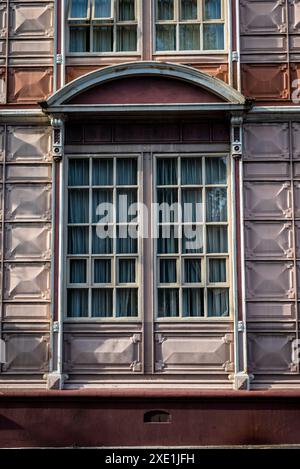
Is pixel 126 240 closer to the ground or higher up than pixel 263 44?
closer to the ground

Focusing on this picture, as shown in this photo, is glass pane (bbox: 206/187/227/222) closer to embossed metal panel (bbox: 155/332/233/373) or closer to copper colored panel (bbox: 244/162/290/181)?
copper colored panel (bbox: 244/162/290/181)

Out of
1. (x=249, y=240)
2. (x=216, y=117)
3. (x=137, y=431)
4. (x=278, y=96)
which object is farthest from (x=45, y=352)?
(x=278, y=96)

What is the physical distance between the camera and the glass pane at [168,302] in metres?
12.7

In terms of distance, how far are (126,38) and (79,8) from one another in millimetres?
1105

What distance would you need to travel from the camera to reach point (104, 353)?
1250 centimetres

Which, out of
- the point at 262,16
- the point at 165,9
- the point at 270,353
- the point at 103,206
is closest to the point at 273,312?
the point at 270,353

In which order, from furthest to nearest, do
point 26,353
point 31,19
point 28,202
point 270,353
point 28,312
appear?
point 31,19 < point 28,202 < point 28,312 < point 26,353 < point 270,353

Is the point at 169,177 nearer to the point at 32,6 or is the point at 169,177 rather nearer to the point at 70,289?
the point at 70,289

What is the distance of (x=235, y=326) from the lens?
12453mm

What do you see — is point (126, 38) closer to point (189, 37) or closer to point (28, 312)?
point (189, 37)

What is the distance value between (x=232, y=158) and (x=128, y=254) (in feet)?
8.47

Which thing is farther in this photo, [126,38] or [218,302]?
[126,38]

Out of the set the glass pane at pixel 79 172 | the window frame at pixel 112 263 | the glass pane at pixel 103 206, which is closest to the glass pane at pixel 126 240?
the window frame at pixel 112 263

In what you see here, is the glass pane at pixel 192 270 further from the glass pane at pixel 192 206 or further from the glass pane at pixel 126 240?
the glass pane at pixel 126 240
